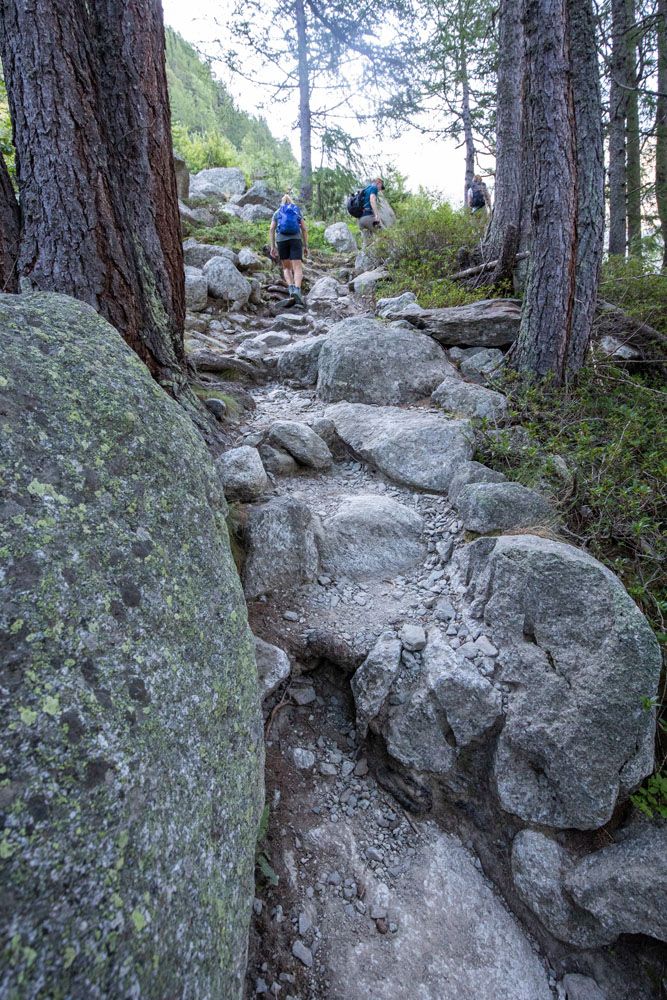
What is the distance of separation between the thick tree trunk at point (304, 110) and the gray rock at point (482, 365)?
560 inches

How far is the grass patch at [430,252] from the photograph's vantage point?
23.9 feet

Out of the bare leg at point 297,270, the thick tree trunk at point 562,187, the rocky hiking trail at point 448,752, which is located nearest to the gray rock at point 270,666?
the rocky hiking trail at point 448,752

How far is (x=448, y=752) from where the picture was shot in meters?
2.62

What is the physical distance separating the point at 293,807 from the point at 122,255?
138 inches

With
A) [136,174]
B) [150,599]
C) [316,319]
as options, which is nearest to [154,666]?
[150,599]

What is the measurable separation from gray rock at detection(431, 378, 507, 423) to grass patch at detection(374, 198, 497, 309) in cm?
244

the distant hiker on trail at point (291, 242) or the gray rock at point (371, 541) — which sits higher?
the distant hiker on trail at point (291, 242)

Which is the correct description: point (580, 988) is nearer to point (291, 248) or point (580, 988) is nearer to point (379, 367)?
point (379, 367)

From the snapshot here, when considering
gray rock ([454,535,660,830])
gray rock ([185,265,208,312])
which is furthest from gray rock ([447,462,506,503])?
gray rock ([185,265,208,312])

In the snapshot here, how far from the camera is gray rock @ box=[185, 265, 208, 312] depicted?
793cm

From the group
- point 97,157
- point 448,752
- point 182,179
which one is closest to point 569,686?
point 448,752

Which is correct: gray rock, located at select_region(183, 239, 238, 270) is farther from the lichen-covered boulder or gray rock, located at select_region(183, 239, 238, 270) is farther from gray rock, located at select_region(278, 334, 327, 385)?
the lichen-covered boulder

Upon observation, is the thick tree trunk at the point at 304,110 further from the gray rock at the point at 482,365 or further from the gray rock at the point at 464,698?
the gray rock at the point at 464,698

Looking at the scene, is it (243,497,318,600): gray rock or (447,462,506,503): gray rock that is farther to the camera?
(447,462,506,503): gray rock
